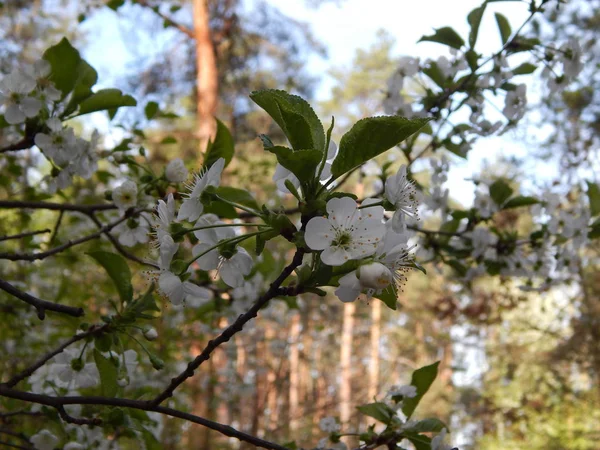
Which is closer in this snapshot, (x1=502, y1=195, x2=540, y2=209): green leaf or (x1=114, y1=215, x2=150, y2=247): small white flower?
(x1=114, y1=215, x2=150, y2=247): small white flower

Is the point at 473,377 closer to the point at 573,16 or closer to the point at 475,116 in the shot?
the point at 573,16

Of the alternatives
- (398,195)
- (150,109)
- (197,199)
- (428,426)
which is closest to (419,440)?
(428,426)

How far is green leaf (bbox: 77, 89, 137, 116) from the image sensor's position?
1.63 metres

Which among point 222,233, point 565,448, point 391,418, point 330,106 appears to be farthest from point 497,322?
point 330,106

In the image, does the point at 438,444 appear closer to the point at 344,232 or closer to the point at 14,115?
the point at 344,232

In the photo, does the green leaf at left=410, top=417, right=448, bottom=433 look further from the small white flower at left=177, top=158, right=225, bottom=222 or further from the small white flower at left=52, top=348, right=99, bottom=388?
the small white flower at left=52, top=348, right=99, bottom=388

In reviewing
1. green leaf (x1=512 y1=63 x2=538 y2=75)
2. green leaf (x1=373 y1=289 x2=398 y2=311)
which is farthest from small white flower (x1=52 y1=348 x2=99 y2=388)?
green leaf (x1=512 y1=63 x2=538 y2=75)

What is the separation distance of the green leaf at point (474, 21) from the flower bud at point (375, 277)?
4.31ft

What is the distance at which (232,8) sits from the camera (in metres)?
7.47

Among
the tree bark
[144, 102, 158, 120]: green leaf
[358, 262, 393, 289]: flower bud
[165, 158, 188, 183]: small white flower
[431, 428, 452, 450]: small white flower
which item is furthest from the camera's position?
the tree bark

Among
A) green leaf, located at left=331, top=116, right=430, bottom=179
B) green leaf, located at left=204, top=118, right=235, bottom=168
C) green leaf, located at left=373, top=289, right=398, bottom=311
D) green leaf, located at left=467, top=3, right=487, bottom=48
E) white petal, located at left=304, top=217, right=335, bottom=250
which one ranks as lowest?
green leaf, located at left=373, top=289, right=398, bottom=311

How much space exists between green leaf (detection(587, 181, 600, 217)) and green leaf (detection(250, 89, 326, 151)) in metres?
1.54

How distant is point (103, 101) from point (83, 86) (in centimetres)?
7

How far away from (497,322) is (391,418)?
6.99 metres
